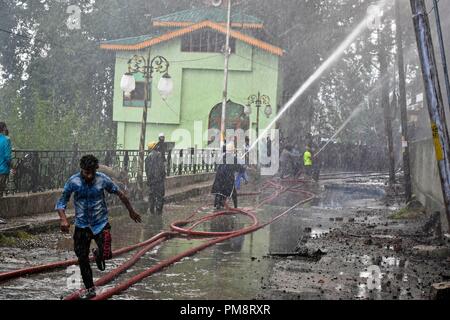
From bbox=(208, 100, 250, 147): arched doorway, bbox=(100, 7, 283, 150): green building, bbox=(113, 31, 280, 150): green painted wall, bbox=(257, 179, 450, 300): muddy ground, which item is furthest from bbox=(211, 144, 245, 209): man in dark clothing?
bbox=(113, 31, 280, 150): green painted wall

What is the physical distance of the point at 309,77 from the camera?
42.7 m

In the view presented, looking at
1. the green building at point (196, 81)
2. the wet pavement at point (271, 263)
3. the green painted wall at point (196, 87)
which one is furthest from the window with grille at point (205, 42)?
the wet pavement at point (271, 263)

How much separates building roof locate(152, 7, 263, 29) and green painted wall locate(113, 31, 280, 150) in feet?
3.83

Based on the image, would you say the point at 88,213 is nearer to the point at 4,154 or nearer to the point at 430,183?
the point at 4,154

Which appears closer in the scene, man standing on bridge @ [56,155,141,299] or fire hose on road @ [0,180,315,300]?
man standing on bridge @ [56,155,141,299]

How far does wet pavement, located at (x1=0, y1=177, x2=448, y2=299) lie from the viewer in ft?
25.2

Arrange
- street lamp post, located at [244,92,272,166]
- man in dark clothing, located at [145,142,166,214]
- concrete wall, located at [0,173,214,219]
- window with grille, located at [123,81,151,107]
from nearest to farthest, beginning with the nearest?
concrete wall, located at [0,173,214,219] < man in dark clothing, located at [145,142,166,214] < street lamp post, located at [244,92,272,166] < window with grille, located at [123,81,151,107]

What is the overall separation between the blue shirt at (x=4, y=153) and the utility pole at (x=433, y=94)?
725 centimetres

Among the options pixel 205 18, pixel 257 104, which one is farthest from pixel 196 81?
pixel 257 104

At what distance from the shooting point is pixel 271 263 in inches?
391

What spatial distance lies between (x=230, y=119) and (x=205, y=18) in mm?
5975

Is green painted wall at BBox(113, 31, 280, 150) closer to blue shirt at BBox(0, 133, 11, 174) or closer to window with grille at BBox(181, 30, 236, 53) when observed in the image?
window with grille at BBox(181, 30, 236, 53)

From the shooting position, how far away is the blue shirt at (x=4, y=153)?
11430mm
